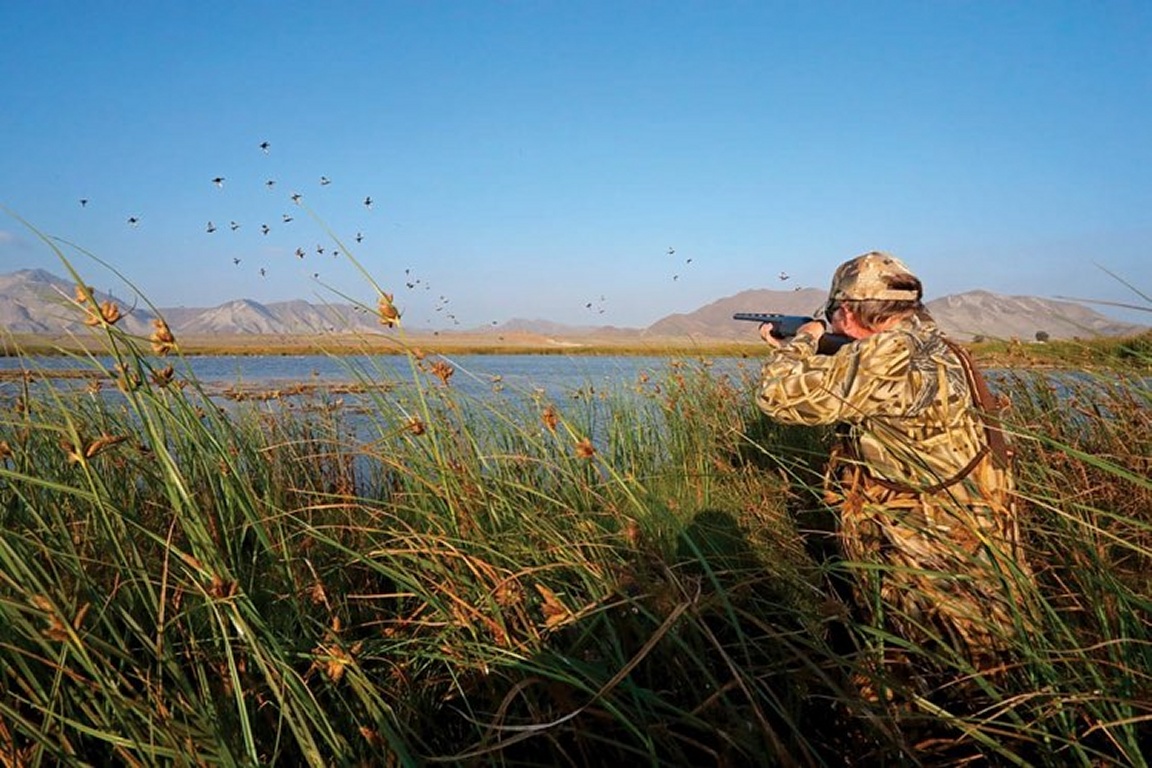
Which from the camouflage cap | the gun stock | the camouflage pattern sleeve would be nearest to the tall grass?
the camouflage pattern sleeve

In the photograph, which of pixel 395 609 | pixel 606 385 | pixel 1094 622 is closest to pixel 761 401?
pixel 1094 622

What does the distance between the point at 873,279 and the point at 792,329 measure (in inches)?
23.1

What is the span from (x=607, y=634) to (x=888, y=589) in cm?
105

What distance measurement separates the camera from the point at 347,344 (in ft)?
11.5

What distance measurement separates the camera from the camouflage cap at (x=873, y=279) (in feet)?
8.00

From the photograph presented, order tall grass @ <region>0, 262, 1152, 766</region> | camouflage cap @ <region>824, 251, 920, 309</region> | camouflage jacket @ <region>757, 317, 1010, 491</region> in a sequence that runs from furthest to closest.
Result: camouflage cap @ <region>824, 251, 920, 309</region>
camouflage jacket @ <region>757, 317, 1010, 491</region>
tall grass @ <region>0, 262, 1152, 766</region>

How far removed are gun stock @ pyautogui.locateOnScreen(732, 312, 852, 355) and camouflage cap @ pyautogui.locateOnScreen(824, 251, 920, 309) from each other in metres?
0.15

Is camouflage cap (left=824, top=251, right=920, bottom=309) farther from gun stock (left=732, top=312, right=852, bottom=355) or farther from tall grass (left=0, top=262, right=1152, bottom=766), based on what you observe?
tall grass (left=0, top=262, right=1152, bottom=766)

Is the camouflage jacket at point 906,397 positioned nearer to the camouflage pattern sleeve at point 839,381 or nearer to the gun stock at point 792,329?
the camouflage pattern sleeve at point 839,381

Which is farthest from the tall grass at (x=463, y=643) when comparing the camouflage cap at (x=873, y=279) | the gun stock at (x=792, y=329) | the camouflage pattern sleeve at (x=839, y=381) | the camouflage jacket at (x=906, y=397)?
the gun stock at (x=792, y=329)

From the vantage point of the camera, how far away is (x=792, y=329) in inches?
119

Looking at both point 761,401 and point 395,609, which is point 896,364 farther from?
point 395,609

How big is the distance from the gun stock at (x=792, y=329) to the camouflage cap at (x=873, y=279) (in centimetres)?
15

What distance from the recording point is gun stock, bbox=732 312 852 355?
2594 millimetres
